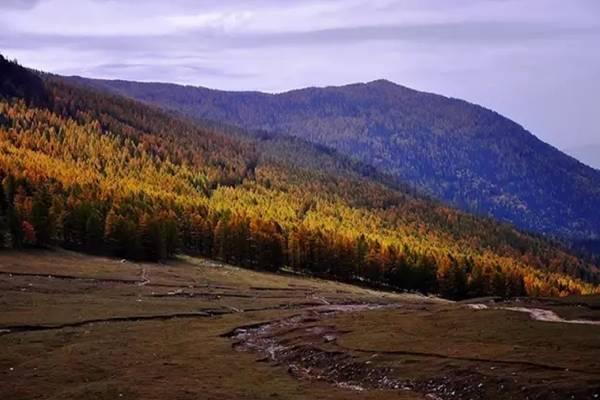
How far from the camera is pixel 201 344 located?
72688 millimetres

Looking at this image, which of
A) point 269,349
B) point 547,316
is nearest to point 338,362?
point 269,349

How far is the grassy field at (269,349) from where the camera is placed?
47.0 m

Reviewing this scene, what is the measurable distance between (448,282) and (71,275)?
347 ft

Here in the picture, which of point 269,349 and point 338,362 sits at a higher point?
point 338,362

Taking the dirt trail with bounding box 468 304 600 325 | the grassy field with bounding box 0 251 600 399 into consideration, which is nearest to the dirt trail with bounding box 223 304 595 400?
the grassy field with bounding box 0 251 600 399

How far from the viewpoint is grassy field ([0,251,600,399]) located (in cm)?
4700

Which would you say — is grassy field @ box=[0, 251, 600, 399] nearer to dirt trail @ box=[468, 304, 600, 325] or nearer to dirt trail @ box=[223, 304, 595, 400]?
dirt trail @ box=[223, 304, 595, 400]

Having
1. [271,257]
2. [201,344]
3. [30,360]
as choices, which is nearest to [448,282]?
[271,257]

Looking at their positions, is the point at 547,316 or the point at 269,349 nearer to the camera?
the point at 269,349

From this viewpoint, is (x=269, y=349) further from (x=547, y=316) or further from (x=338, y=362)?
(x=547, y=316)

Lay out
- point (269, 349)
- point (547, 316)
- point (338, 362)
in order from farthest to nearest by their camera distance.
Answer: point (547, 316) → point (269, 349) → point (338, 362)

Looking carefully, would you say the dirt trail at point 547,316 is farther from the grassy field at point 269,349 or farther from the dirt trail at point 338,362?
the dirt trail at point 338,362

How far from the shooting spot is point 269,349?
7050 centimetres

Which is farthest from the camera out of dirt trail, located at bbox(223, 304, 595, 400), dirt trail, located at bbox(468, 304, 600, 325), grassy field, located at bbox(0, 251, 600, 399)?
dirt trail, located at bbox(468, 304, 600, 325)
